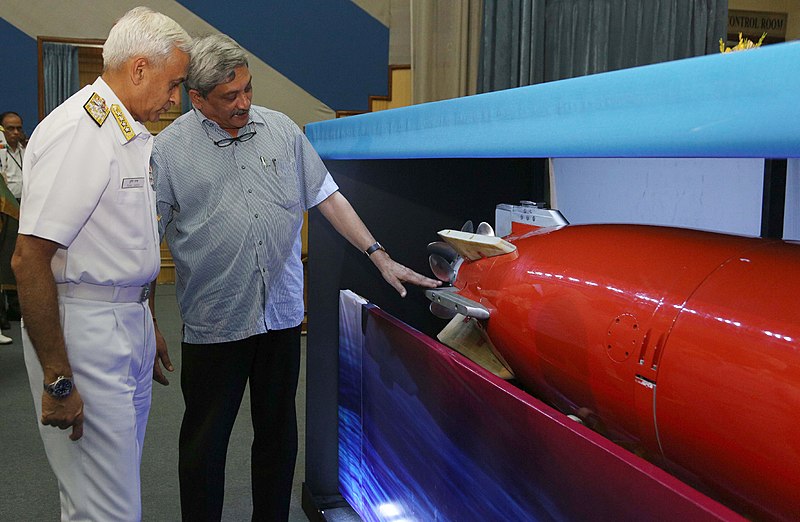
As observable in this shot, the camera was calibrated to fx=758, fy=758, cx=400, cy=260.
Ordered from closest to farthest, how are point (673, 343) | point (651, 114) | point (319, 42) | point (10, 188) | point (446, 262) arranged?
point (651, 114) < point (673, 343) < point (446, 262) < point (10, 188) < point (319, 42)

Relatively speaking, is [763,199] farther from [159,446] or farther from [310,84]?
[310,84]

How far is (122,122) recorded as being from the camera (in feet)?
4.40

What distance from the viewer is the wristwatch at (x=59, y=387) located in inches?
49.6

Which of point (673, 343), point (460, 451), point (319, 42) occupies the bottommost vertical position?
point (460, 451)

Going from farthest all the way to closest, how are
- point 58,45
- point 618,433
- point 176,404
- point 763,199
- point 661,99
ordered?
point 58,45 → point 176,404 → point 763,199 → point 618,433 → point 661,99

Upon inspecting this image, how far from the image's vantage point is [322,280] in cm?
204

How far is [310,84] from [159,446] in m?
3.81

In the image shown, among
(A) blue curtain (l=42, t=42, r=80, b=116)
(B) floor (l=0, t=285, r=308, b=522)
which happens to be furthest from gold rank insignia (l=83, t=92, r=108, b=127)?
(A) blue curtain (l=42, t=42, r=80, b=116)

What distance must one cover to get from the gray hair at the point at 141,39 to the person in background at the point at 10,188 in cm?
393

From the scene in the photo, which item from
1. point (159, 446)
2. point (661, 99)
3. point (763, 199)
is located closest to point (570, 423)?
point (661, 99)

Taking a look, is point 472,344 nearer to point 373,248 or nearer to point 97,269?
point 373,248

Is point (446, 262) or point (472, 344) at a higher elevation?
point (446, 262)

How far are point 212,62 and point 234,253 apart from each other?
15.9 inches

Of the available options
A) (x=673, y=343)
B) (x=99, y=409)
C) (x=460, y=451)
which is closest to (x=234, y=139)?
(x=99, y=409)
